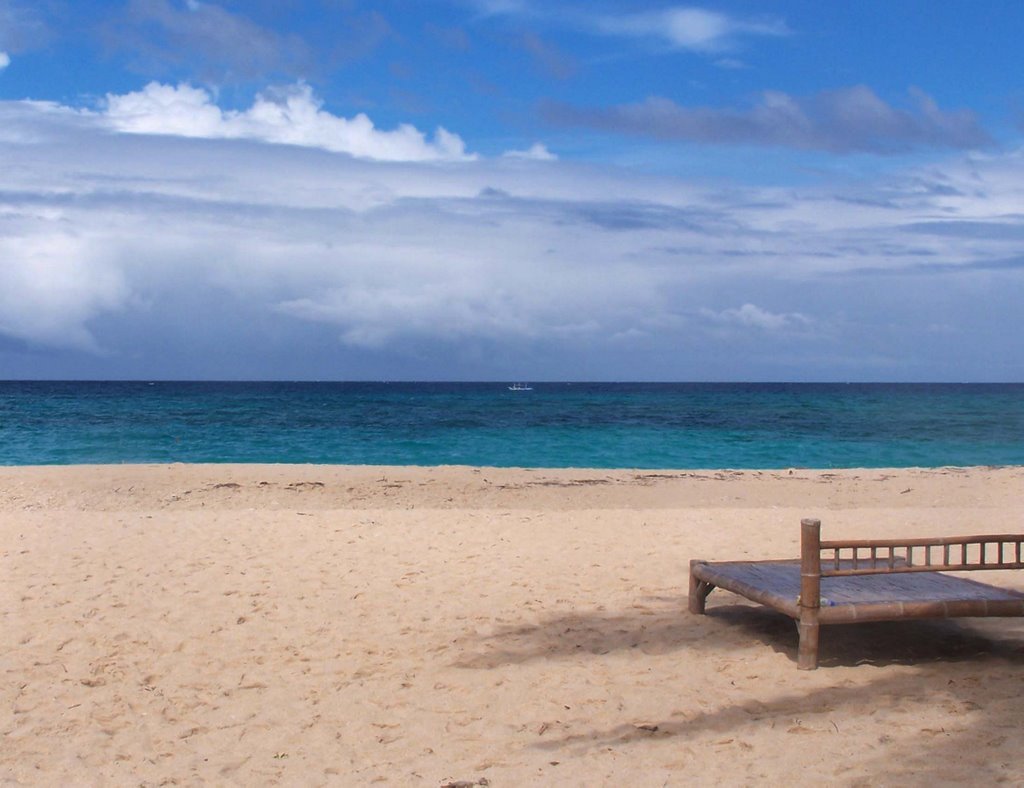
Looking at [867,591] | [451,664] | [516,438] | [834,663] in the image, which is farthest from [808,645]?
[516,438]

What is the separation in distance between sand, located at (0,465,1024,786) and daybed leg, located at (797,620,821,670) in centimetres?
11

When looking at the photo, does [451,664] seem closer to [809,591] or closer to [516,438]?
[809,591]

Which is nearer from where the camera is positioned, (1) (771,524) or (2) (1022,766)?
(2) (1022,766)

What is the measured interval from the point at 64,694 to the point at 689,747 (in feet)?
12.7

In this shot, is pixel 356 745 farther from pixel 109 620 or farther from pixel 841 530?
pixel 841 530

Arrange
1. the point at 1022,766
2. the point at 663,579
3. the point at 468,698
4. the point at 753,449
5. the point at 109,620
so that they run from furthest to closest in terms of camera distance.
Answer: the point at 753,449, the point at 663,579, the point at 109,620, the point at 468,698, the point at 1022,766

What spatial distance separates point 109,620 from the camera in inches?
289

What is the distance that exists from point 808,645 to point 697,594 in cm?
→ 154

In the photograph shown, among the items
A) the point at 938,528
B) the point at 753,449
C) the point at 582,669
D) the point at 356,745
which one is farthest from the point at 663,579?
the point at 753,449

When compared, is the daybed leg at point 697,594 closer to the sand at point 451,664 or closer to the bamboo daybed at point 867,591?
the sand at point 451,664

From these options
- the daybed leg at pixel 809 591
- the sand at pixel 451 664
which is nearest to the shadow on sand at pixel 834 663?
the sand at pixel 451 664

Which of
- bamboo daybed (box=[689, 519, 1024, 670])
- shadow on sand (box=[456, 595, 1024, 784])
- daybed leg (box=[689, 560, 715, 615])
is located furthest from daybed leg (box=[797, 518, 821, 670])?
daybed leg (box=[689, 560, 715, 615])

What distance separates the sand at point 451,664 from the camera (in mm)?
4812

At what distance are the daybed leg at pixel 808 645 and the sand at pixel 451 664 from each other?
11cm
